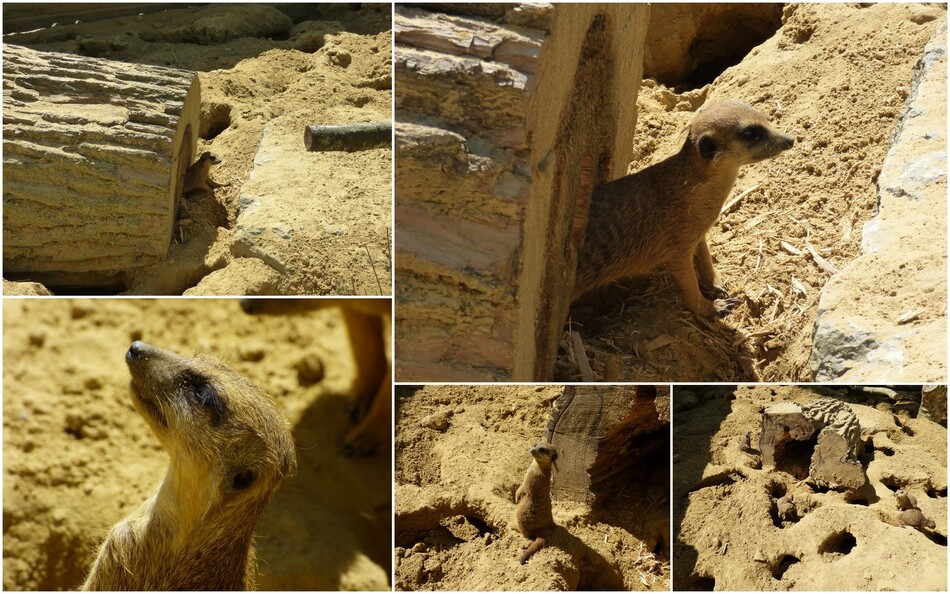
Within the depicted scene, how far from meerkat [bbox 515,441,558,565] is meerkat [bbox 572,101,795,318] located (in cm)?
145

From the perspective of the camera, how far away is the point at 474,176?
2561 mm

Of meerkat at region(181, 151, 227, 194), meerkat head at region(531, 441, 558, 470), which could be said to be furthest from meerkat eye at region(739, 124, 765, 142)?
meerkat at region(181, 151, 227, 194)

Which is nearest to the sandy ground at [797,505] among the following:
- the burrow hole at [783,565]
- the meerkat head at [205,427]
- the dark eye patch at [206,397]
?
the burrow hole at [783,565]

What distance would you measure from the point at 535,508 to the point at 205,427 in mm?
1037

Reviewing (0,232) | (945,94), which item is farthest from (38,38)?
(945,94)

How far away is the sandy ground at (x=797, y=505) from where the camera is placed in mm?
2494

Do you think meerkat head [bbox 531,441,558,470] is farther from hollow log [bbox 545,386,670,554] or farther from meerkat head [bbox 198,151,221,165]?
meerkat head [bbox 198,151,221,165]

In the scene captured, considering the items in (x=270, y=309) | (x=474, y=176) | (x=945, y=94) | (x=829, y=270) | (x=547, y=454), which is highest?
(x=945, y=94)

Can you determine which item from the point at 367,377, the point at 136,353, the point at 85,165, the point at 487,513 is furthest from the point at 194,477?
the point at 367,377

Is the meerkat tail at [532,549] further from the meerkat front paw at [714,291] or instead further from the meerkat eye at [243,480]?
the meerkat front paw at [714,291]

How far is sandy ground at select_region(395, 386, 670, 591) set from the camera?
2480 mm

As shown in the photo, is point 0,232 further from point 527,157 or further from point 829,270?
point 829,270

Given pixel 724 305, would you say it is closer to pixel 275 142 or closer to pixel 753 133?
pixel 753 133

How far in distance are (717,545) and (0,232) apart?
343 centimetres
